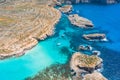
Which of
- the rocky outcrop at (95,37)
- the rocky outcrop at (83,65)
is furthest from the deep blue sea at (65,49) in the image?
the rocky outcrop at (83,65)

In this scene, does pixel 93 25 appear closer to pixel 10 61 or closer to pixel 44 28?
pixel 44 28

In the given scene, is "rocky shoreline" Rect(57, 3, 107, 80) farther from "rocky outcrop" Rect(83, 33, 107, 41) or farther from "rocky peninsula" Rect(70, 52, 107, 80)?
"rocky outcrop" Rect(83, 33, 107, 41)

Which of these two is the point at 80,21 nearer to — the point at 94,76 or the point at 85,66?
the point at 85,66

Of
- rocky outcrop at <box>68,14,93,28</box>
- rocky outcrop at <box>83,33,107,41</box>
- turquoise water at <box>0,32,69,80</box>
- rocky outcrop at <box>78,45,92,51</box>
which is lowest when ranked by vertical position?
turquoise water at <box>0,32,69,80</box>

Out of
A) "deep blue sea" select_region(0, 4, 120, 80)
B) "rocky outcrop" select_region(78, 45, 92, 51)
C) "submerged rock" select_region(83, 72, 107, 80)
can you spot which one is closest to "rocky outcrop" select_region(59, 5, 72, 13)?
"deep blue sea" select_region(0, 4, 120, 80)

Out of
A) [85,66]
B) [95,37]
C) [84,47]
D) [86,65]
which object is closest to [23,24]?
[95,37]

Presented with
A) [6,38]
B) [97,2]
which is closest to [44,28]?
[6,38]

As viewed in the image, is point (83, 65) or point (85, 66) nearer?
point (85, 66)
